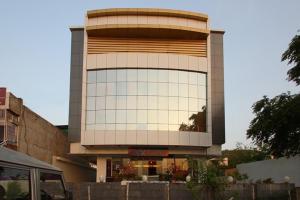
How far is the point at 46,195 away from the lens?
6.08 m

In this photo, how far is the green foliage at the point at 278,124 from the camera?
84.2ft

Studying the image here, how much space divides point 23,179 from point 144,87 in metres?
34.5

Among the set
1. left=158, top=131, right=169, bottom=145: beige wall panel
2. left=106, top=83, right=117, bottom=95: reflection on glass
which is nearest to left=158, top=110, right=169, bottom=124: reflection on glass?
left=158, top=131, right=169, bottom=145: beige wall panel

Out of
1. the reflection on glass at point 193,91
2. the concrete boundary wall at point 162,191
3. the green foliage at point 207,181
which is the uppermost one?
the reflection on glass at point 193,91

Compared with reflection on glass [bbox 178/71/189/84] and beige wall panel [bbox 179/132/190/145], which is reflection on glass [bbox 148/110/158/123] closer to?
beige wall panel [bbox 179/132/190/145]

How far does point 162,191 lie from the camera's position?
1977 cm

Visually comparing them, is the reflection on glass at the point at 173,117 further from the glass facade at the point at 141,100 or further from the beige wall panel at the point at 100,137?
the beige wall panel at the point at 100,137

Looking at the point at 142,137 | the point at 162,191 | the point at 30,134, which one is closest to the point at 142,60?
the point at 142,137

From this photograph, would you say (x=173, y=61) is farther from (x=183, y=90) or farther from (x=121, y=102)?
(x=121, y=102)

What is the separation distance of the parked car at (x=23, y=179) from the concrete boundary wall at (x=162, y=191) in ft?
41.5

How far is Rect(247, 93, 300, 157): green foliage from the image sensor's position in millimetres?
25672

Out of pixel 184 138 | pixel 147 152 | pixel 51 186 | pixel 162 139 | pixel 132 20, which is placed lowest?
pixel 51 186

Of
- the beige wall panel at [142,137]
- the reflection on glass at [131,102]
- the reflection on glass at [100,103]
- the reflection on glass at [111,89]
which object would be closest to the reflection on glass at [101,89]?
the reflection on glass at [111,89]

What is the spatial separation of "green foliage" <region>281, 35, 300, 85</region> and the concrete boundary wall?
30.1 feet
